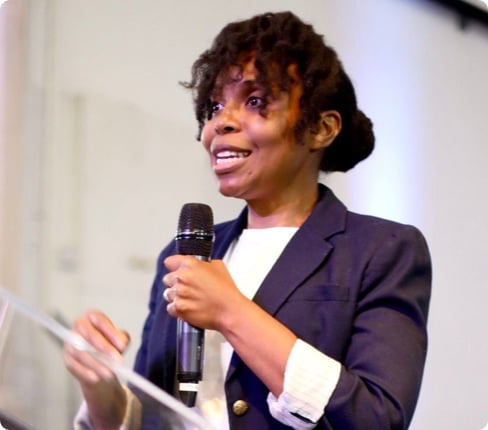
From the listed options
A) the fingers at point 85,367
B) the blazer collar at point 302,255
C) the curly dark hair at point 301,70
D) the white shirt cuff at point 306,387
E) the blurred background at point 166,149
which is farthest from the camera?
the blurred background at point 166,149

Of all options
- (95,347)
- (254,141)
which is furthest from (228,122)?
(95,347)

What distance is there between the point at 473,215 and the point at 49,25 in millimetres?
1019

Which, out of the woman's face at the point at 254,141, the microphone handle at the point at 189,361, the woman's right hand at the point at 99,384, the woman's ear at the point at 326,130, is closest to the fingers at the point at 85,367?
the woman's right hand at the point at 99,384

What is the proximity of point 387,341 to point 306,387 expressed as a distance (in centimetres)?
12

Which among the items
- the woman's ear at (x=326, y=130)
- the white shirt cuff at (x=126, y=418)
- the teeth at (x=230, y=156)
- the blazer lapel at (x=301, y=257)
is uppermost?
the woman's ear at (x=326, y=130)

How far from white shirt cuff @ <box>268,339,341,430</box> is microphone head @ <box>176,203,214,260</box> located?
6.0 inches

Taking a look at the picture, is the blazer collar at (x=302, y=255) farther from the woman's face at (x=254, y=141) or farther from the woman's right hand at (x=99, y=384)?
the woman's right hand at (x=99, y=384)

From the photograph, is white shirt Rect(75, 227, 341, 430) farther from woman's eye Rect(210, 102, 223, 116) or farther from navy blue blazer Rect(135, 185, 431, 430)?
woman's eye Rect(210, 102, 223, 116)

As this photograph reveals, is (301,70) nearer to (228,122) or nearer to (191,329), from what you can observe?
(228,122)

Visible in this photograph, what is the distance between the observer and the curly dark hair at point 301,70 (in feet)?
3.39

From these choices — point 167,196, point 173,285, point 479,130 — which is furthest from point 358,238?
point 479,130

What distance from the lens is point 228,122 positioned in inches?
40.0

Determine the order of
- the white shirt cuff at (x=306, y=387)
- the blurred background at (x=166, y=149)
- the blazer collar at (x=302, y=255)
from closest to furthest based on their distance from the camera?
the white shirt cuff at (x=306, y=387) → the blazer collar at (x=302, y=255) → the blurred background at (x=166, y=149)

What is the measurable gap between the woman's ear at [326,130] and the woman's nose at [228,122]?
Answer: 109 mm
